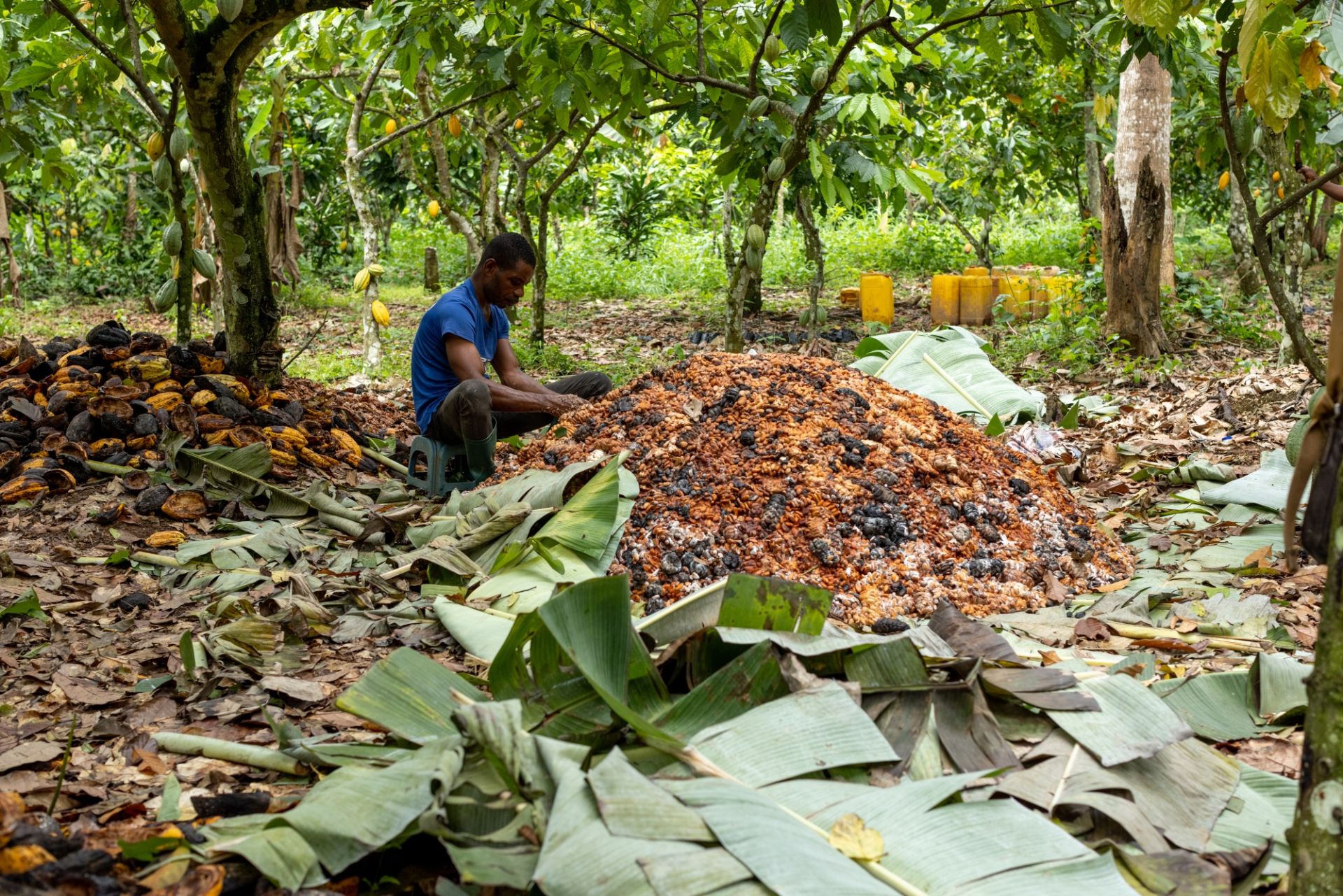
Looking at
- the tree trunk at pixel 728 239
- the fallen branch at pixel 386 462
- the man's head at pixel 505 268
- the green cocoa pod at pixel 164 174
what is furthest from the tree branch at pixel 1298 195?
the tree trunk at pixel 728 239

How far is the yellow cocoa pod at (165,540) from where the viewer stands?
11.1 feet

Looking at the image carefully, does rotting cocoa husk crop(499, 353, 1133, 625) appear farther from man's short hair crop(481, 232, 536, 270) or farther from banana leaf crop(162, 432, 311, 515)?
banana leaf crop(162, 432, 311, 515)

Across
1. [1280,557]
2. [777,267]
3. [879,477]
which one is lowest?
[1280,557]

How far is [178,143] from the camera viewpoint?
15.0 feet

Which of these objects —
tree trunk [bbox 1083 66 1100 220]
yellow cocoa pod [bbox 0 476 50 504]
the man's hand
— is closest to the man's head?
the man's hand

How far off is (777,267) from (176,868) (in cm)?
1080

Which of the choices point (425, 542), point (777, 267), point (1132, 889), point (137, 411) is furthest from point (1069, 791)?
point (777, 267)

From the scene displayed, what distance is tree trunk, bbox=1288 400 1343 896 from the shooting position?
112 centimetres

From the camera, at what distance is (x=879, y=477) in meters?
3.41

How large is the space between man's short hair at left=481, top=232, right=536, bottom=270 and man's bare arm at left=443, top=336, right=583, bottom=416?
356 millimetres

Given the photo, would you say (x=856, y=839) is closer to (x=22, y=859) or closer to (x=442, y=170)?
(x=22, y=859)

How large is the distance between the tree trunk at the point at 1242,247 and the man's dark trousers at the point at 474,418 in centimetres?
464

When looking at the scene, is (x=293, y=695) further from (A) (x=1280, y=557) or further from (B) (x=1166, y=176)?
(B) (x=1166, y=176)

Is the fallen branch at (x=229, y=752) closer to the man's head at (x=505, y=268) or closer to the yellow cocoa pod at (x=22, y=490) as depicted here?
the yellow cocoa pod at (x=22, y=490)
